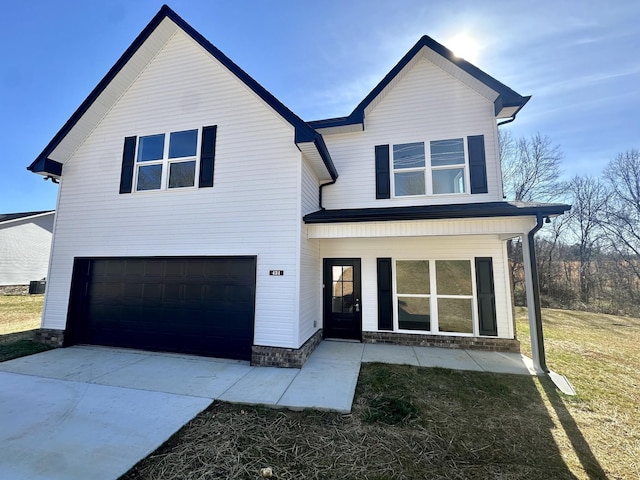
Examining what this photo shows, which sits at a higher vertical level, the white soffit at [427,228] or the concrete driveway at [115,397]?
the white soffit at [427,228]

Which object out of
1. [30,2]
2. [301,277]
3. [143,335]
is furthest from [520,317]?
[30,2]

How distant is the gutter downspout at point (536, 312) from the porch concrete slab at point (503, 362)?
0.28 m

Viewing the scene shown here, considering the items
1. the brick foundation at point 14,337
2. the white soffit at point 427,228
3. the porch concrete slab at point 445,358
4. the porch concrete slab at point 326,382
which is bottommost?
the porch concrete slab at point 326,382

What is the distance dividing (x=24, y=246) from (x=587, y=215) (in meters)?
38.2

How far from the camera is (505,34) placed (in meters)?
7.08

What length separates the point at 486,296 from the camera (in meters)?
7.20

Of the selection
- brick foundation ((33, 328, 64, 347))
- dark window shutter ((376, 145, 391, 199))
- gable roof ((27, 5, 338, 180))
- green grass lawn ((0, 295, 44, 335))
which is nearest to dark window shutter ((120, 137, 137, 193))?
gable roof ((27, 5, 338, 180))

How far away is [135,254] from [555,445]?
8746mm

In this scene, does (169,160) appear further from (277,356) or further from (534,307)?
(534,307)

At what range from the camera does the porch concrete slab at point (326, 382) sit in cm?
420

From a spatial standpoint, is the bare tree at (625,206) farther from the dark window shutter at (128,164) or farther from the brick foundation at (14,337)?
the brick foundation at (14,337)

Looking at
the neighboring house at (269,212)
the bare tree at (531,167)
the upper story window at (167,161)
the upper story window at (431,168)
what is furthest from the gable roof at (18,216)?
the bare tree at (531,167)

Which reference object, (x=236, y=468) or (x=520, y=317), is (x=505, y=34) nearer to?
(x=236, y=468)

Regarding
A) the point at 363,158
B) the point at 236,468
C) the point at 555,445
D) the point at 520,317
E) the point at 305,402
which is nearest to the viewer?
the point at 236,468
